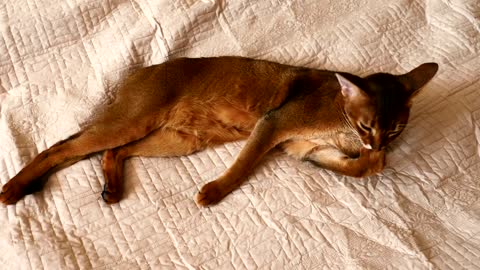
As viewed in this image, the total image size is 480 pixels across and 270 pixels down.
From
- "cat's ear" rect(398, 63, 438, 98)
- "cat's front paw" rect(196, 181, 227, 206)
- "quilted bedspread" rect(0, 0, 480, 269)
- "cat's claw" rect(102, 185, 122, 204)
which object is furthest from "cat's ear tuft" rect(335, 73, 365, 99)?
"cat's claw" rect(102, 185, 122, 204)

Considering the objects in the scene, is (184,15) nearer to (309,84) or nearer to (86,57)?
(86,57)

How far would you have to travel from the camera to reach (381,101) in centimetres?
133

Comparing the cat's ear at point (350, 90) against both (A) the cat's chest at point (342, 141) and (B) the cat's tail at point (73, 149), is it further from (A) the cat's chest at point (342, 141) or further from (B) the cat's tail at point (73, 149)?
(B) the cat's tail at point (73, 149)

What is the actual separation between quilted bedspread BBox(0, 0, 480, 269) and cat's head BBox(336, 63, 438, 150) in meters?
0.16

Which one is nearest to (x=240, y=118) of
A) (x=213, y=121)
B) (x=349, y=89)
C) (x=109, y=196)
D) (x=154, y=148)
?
(x=213, y=121)

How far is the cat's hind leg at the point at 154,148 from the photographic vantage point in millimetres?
1507

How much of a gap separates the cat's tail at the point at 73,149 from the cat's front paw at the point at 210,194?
322 mm

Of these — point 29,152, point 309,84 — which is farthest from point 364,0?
point 29,152

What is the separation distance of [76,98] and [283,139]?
0.74m

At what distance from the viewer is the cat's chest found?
1536mm

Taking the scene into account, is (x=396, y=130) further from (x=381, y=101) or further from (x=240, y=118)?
(x=240, y=118)

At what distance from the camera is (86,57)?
178 cm

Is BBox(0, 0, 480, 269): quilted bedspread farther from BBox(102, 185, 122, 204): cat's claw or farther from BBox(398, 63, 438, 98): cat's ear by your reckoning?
BBox(398, 63, 438, 98): cat's ear

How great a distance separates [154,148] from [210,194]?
294 mm
